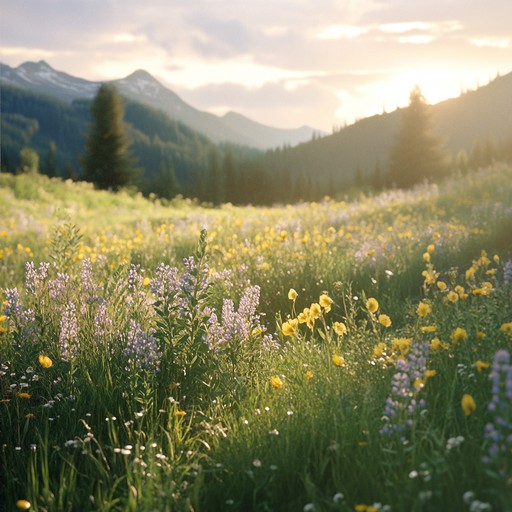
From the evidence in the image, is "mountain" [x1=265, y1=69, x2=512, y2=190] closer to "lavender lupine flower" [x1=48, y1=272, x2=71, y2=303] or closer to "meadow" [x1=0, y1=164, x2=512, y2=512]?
"lavender lupine flower" [x1=48, y1=272, x2=71, y2=303]

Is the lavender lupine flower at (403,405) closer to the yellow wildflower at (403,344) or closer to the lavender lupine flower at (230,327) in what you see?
the yellow wildflower at (403,344)

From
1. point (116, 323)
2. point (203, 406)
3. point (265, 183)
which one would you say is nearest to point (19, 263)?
point (116, 323)

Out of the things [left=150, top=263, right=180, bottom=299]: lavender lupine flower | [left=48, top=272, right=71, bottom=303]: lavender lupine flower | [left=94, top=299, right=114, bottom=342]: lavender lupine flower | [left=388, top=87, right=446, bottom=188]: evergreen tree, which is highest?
[left=388, top=87, right=446, bottom=188]: evergreen tree

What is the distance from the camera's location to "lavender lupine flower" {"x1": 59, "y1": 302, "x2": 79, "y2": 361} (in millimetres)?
2962

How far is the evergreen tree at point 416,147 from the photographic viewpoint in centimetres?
3934

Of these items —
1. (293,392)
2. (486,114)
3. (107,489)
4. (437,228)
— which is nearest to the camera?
(107,489)

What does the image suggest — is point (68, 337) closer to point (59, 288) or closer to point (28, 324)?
point (28, 324)

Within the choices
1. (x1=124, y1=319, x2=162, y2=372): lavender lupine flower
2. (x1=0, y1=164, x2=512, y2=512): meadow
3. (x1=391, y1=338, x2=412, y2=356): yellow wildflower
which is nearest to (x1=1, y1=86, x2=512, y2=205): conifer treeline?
(x1=0, y1=164, x2=512, y2=512): meadow

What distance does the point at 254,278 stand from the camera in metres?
5.34

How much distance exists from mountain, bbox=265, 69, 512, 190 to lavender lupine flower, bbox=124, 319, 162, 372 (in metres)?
157

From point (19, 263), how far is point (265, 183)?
74046mm

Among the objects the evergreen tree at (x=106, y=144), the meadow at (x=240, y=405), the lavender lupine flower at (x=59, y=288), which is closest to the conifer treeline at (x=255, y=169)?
the evergreen tree at (x=106, y=144)

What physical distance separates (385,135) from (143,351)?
194 m

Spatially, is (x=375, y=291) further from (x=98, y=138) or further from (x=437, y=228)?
(x=98, y=138)
